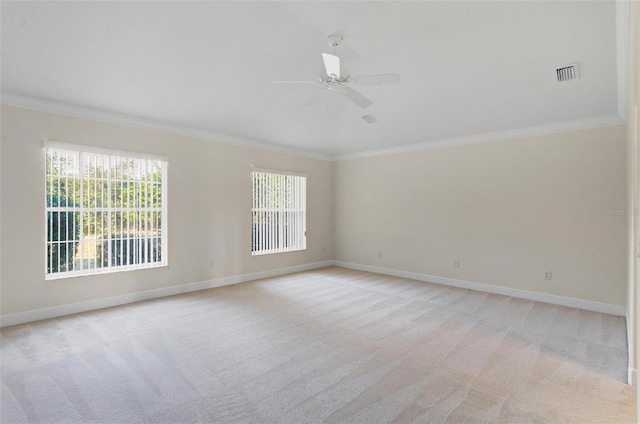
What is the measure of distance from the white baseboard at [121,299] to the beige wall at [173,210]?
0.06m

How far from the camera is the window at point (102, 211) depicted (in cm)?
395

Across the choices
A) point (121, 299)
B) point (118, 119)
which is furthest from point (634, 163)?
point (121, 299)

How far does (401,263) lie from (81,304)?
16.9ft

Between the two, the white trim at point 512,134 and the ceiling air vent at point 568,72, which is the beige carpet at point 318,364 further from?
the ceiling air vent at point 568,72

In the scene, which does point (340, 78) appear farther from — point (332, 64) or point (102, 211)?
point (102, 211)

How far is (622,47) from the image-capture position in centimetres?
241

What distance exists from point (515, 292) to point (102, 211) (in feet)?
20.0

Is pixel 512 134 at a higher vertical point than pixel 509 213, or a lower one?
higher

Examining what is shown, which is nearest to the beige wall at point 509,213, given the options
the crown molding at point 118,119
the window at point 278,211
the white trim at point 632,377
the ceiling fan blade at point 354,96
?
the window at point 278,211

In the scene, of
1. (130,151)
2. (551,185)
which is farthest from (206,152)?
(551,185)

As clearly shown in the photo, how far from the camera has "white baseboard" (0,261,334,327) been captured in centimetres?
368

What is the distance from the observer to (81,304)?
4062mm

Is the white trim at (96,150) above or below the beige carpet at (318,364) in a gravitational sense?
above

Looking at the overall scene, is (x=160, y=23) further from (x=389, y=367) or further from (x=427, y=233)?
(x=427, y=233)
